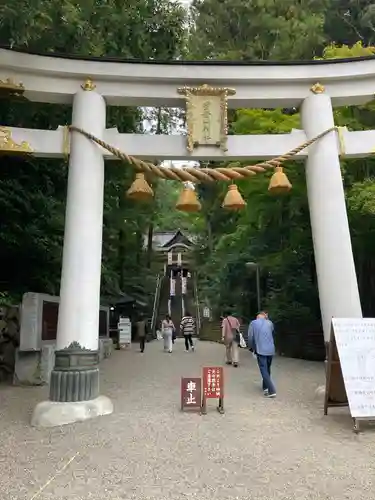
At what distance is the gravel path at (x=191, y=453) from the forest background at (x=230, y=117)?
4286mm

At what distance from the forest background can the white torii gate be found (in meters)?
1.23

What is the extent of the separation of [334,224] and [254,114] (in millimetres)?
4887

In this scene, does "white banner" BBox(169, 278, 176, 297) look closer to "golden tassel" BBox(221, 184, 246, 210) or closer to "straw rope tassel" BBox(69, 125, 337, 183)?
"golden tassel" BBox(221, 184, 246, 210)

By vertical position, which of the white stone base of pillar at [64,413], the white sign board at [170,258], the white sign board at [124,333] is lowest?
the white stone base of pillar at [64,413]

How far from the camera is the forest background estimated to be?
922 cm

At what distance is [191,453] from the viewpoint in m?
4.54

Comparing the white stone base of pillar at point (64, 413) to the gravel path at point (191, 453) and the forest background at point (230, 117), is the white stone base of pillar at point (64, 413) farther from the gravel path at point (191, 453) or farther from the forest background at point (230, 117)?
the forest background at point (230, 117)

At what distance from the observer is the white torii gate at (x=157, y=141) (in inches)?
261

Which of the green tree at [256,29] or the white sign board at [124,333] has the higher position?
the green tree at [256,29]

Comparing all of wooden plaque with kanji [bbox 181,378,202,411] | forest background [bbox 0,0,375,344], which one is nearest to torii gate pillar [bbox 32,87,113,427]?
wooden plaque with kanji [bbox 181,378,202,411]

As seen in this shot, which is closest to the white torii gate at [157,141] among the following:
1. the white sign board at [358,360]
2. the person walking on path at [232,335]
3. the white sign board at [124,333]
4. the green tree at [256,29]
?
the white sign board at [358,360]

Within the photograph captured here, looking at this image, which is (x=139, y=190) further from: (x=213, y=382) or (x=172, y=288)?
(x=172, y=288)

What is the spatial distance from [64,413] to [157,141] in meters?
4.39

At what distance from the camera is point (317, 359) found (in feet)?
41.6
